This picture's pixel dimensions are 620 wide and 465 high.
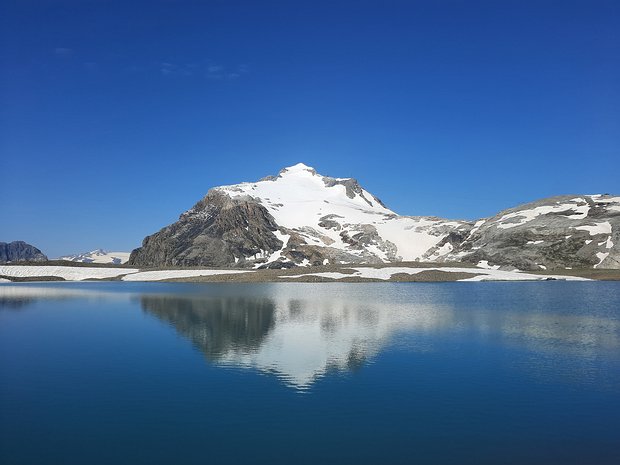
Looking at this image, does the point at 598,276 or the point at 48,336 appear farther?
the point at 598,276

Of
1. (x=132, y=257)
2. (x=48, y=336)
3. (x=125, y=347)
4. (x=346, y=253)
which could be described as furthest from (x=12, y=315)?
(x=132, y=257)

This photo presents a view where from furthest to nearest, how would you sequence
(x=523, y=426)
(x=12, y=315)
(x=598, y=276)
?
(x=598, y=276) < (x=12, y=315) < (x=523, y=426)

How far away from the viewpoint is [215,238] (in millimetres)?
162125

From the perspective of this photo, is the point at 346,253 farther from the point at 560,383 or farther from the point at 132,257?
the point at 560,383

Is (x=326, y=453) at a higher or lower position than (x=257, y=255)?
lower

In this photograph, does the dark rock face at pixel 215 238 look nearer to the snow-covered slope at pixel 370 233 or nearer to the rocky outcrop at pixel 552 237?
the snow-covered slope at pixel 370 233

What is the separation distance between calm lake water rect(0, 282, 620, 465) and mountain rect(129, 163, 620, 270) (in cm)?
9182

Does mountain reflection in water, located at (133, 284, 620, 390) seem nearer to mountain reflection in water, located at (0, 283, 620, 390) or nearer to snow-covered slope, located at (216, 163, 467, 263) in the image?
mountain reflection in water, located at (0, 283, 620, 390)

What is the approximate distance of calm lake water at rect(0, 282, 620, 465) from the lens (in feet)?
47.3

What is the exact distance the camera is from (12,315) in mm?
48812

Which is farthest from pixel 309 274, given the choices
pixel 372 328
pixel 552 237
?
pixel 372 328

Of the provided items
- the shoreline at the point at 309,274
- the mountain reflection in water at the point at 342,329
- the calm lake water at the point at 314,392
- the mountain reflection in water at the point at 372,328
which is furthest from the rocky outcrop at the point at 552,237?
the calm lake water at the point at 314,392

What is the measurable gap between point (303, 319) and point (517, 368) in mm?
22335

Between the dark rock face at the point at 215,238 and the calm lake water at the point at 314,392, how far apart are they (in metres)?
115
